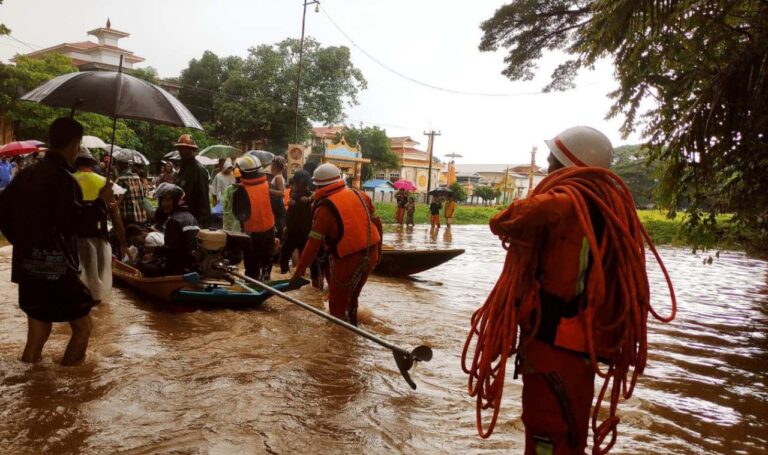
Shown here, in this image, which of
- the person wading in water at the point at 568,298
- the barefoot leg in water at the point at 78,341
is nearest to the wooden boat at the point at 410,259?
the barefoot leg in water at the point at 78,341

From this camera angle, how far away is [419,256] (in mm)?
10469

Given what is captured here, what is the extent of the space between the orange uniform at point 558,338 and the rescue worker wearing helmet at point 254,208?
17.7 feet

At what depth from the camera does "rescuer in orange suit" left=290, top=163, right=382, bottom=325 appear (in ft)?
17.0

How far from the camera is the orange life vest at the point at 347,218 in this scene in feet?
17.0

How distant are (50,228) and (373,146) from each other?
51956 millimetres

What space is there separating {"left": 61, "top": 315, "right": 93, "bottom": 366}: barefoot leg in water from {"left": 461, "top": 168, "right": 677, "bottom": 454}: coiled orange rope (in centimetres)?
306

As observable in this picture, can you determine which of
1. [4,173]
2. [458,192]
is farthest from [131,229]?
[458,192]

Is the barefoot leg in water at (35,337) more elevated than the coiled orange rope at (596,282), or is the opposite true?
the coiled orange rope at (596,282)

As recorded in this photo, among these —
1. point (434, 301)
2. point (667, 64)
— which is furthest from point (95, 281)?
point (667, 64)

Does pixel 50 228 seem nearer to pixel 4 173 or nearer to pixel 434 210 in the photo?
pixel 4 173

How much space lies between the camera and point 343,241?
522 centimetres

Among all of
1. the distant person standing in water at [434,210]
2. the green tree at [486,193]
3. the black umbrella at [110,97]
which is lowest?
the distant person standing in water at [434,210]

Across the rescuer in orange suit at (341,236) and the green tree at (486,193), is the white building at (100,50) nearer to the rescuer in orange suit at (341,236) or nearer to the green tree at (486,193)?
the green tree at (486,193)

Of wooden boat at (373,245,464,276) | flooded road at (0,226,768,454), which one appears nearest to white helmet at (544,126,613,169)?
flooded road at (0,226,768,454)
